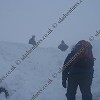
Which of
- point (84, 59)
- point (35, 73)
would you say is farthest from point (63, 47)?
point (84, 59)

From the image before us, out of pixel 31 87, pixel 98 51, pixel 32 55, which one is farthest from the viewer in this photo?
pixel 32 55

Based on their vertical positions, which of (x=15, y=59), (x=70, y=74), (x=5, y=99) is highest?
(x=15, y=59)

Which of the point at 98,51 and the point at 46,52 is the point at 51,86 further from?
the point at 46,52

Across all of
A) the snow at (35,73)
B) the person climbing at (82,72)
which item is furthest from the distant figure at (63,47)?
the person climbing at (82,72)

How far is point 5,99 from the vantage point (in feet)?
35.2

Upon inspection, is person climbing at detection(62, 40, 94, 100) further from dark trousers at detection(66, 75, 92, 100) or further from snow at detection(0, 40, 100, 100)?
snow at detection(0, 40, 100, 100)

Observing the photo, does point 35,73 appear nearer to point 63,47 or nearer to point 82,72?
point 82,72

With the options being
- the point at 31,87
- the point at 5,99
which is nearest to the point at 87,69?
the point at 5,99

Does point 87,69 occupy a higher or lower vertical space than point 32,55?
lower

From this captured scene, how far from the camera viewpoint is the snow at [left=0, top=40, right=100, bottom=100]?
1145 centimetres

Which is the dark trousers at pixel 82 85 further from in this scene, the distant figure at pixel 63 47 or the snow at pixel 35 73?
the distant figure at pixel 63 47

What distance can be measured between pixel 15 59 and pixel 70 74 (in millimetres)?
9754

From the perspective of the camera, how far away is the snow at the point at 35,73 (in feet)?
37.6

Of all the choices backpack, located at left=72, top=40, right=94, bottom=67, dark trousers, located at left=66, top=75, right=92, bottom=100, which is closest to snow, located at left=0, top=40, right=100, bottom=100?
dark trousers, located at left=66, top=75, right=92, bottom=100
